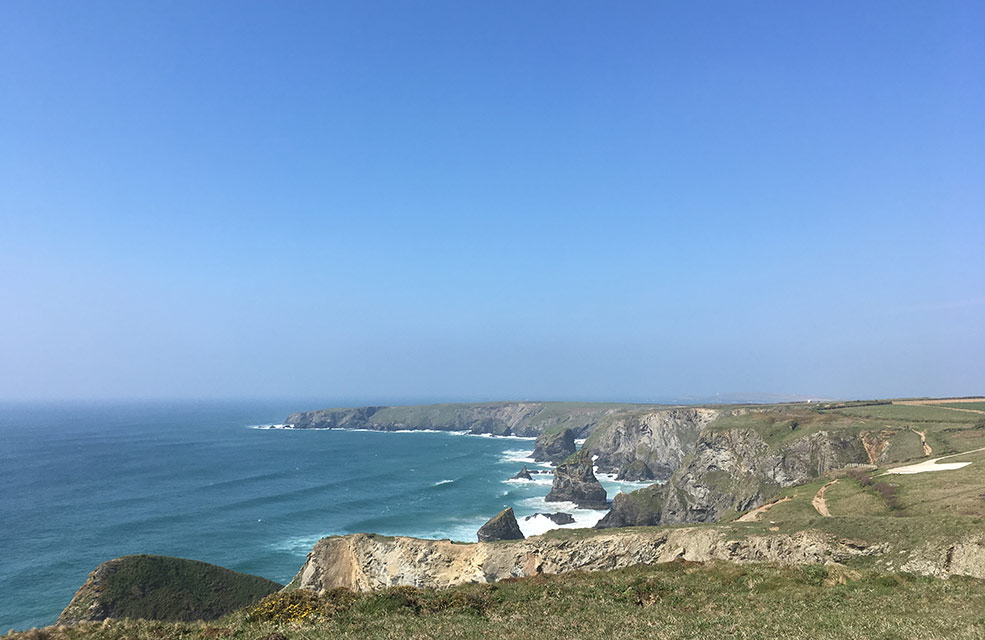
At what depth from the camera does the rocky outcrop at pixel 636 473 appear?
421 ft

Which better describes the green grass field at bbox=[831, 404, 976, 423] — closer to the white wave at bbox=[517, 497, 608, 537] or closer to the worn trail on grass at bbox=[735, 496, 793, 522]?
the worn trail on grass at bbox=[735, 496, 793, 522]

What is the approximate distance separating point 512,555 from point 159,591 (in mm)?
32851

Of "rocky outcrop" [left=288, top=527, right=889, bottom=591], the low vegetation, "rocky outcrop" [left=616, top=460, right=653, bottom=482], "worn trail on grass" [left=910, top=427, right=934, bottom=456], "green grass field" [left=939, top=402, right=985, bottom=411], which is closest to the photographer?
the low vegetation

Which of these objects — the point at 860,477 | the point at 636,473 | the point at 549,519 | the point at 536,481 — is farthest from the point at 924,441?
the point at 536,481

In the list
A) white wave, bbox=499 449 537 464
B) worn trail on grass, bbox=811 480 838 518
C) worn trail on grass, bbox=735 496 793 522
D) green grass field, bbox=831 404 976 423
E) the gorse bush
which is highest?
green grass field, bbox=831 404 976 423

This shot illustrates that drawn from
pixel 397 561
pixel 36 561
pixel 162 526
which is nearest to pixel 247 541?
pixel 162 526

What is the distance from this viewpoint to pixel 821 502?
158 feet

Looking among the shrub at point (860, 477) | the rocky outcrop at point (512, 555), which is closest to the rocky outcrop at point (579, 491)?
the shrub at point (860, 477)

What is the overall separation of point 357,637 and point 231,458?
159m

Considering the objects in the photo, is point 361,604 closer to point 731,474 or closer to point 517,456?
point 731,474

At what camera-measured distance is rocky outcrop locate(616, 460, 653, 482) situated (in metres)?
128

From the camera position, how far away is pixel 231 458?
154 m

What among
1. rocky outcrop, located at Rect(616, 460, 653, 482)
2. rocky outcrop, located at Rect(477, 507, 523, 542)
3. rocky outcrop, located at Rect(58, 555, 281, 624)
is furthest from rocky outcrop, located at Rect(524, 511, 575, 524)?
rocky outcrop, located at Rect(58, 555, 281, 624)

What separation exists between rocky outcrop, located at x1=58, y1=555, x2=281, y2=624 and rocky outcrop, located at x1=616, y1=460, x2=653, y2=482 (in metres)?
97.9
